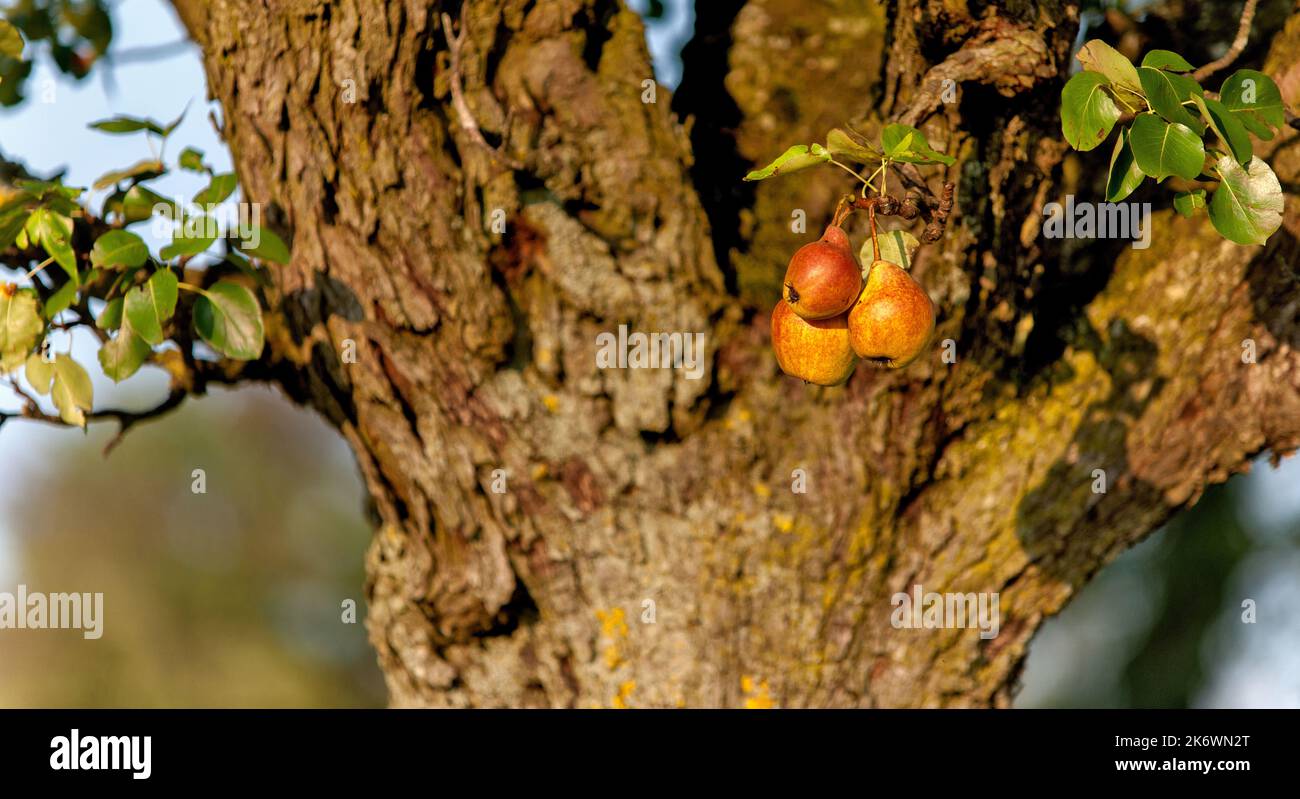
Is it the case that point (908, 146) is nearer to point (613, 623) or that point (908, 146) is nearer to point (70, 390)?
point (613, 623)

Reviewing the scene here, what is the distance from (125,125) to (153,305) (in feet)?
1.30

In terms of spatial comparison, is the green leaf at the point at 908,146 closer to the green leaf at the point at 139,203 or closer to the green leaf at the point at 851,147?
the green leaf at the point at 851,147

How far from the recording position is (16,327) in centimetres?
181

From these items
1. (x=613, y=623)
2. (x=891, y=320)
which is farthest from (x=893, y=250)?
(x=613, y=623)

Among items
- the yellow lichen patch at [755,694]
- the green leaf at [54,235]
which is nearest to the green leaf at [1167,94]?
the yellow lichen patch at [755,694]

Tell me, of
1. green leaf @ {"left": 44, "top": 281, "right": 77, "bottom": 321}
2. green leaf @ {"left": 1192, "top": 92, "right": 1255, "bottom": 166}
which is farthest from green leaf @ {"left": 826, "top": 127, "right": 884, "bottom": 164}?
green leaf @ {"left": 44, "top": 281, "right": 77, "bottom": 321}

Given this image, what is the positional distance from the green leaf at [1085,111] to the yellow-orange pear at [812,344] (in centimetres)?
36

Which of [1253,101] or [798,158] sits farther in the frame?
[1253,101]

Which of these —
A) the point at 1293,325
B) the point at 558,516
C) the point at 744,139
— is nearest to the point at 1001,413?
the point at 1293,325

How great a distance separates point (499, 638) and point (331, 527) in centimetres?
821

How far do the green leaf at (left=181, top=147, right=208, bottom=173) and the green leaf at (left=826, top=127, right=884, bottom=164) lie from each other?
1.26 m

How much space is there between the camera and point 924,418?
2.04 metres
